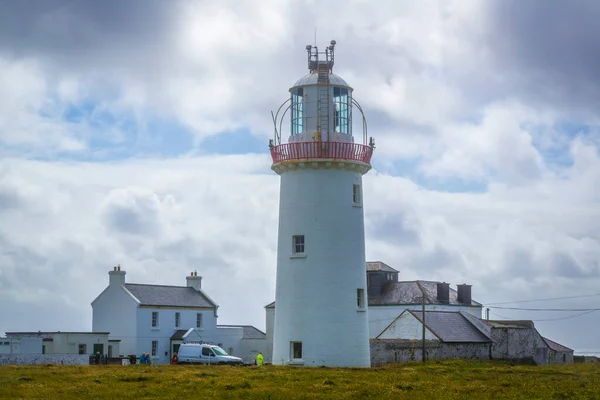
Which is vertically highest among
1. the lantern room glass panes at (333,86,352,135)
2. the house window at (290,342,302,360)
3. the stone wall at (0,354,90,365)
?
the lantern room glass panes at (333,86,352,135)

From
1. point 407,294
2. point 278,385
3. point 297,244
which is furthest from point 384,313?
point 278,385

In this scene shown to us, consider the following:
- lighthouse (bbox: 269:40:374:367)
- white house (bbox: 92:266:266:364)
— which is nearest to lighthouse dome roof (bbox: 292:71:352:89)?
lighthouse (bbox: 269:40:374:367)

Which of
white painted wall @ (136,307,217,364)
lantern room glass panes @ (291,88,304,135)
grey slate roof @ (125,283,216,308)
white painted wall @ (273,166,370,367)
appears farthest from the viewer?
grey slate roof @ (125,283,216,308)

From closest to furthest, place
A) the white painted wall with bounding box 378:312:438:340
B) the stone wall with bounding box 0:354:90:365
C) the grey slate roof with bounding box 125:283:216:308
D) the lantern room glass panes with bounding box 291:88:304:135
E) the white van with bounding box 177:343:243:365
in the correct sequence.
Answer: the lantern room glass panes with bounding box 291:88:304:135 → the stone wall with bounding box 0:354:90:365 → the white van with bounding box 177:343:243:365 → the white painted wall with bounding box 378:312:438:340 → the grey slate roof with bounding box 125:283:216:308

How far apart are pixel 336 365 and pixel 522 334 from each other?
103ft

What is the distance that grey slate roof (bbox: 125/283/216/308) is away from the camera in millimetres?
75062

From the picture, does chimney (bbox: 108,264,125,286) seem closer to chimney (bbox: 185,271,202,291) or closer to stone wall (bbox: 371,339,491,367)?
chimney (bbox: 185,271,202,291)

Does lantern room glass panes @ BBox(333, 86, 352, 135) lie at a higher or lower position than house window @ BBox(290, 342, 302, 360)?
higher

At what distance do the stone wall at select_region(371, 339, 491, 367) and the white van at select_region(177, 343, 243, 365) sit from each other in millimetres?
9235

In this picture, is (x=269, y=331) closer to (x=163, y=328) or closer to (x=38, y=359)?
(x=163, y=328)

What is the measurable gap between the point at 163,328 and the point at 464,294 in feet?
91.6

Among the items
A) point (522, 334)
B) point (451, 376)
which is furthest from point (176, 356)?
point (522, 334)

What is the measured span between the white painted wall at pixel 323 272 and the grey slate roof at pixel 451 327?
22.8 m

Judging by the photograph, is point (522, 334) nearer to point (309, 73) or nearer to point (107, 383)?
point (309, 73)
